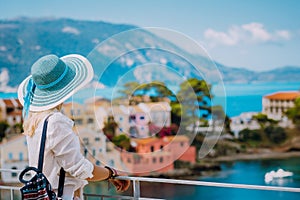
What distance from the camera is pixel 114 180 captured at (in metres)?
1.01

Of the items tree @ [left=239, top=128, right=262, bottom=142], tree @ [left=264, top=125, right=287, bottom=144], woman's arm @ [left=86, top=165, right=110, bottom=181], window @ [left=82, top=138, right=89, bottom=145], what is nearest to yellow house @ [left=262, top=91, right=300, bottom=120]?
tree @ [left=264, top=125, right=287, bottom=144]

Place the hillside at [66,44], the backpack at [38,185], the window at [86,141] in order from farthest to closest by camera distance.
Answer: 1. the hillside at [66,44]
2. the window at [86,141]
3. the backpack at [38,185]

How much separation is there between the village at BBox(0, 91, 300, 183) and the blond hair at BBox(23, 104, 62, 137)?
19.6 ft

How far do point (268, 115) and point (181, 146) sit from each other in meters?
1.78

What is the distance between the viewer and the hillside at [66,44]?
26.1 ft

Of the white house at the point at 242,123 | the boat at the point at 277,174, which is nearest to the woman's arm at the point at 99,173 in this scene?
the white house at the point at 242,123

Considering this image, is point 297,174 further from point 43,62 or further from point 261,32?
point 43,62

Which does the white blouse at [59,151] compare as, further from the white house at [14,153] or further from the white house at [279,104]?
the white house at [14,153]

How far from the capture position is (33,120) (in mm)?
849

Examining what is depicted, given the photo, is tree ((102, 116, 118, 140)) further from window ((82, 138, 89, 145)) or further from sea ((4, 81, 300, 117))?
sea ((4, 81, 300, 117))

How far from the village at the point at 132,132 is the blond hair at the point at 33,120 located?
5.97 metres

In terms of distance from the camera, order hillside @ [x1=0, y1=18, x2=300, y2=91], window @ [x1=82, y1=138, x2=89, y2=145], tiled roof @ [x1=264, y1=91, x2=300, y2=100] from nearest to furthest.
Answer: window @ [x1=82, y1=138, x2=89, y2=145] < tiled roof @ [x1=264, y1=91, x2=300, y2=100] < hillside @ [x1=0, y1=18, x2=300, y2=91]

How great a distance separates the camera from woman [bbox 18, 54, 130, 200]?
81 cm

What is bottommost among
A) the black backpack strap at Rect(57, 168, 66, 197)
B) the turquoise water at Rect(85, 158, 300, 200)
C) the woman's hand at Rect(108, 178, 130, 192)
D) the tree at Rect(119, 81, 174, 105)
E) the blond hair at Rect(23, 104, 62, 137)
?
the turquoise water at Rect(85, 158, 300, 200)
